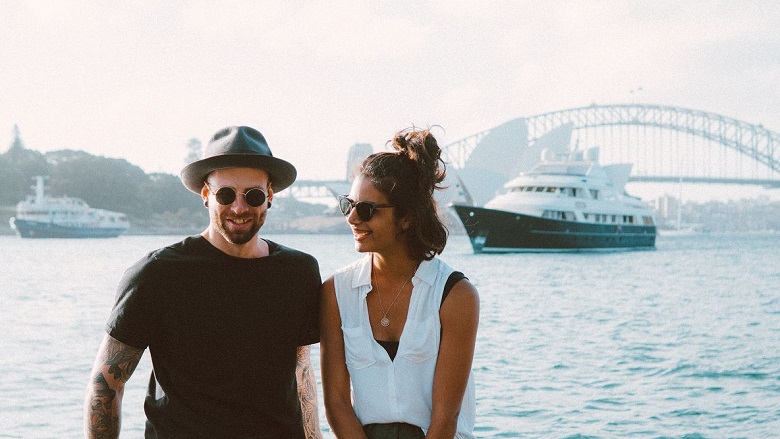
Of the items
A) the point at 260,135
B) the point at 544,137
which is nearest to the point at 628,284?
the point at 260,135

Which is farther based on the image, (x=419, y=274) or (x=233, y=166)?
(x=233, y=166)

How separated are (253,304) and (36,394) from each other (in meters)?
7.68

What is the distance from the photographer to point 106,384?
2377 millimetres

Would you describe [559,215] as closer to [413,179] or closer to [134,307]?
[413,179]

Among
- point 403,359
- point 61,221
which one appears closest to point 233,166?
point 403,359

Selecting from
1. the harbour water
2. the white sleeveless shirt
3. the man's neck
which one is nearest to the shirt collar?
the white sleeveless shirt

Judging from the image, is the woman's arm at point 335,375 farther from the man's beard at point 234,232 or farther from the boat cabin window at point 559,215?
the boat cabin window at point 559,215

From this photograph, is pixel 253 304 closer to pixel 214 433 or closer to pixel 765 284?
pixel 214 433

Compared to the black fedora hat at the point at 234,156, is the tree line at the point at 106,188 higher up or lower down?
higher up

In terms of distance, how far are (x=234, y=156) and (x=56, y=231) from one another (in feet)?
243

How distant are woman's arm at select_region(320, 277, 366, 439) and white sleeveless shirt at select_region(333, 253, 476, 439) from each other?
3 cm

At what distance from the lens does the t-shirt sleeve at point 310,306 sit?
2.46 metres

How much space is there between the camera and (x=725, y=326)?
15297 millimetres

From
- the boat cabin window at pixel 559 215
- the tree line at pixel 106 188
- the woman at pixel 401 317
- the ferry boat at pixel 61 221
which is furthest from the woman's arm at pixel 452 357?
the tree line at pixel 106 188
